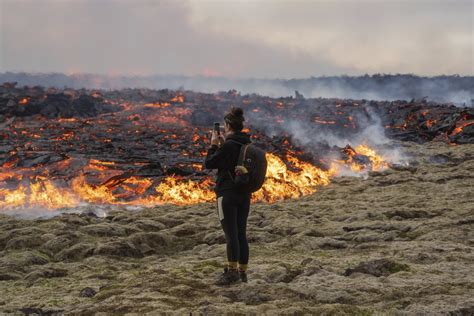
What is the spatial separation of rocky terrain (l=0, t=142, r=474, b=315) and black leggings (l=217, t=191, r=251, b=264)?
A: 1.87 feet

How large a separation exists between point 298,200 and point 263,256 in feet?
29.8

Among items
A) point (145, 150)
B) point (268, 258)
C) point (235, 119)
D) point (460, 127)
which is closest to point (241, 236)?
point (235, 119)

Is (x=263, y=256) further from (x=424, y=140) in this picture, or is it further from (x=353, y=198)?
(x=424, y=140)

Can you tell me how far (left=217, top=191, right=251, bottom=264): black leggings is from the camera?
308 inches

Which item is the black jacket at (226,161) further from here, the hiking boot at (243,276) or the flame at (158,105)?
the flame at (158,105)

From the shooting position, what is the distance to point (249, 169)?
7.73m

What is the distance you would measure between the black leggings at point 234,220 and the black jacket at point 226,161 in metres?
0.15

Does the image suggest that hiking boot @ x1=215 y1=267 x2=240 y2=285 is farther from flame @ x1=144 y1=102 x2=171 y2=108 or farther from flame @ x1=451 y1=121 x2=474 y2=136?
flame @ x1=144 y1=102 x2=171 y2=108

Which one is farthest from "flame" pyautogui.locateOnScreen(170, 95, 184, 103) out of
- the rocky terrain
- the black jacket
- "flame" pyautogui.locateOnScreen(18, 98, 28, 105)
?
the black jacket

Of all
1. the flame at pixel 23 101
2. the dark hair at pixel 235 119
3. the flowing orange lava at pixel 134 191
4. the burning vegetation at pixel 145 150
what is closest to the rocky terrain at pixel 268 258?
the flowing orange lava at pixel 134 191

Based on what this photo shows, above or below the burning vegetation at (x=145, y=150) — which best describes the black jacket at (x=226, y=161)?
above

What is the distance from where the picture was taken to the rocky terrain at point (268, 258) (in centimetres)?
718

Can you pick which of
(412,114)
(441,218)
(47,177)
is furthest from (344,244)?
(412,114)

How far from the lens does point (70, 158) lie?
2308 cm
